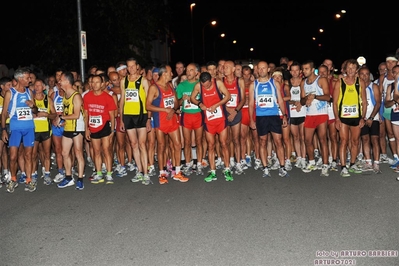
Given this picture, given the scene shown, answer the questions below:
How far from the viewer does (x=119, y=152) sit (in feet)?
37.1

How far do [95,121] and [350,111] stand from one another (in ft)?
15.2

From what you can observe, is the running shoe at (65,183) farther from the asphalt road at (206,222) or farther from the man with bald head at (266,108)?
the man with bald head at (266,108)

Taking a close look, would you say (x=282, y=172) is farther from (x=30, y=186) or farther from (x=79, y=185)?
(x=30, y=186)

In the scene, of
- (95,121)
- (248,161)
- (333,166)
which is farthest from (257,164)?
(95,121)

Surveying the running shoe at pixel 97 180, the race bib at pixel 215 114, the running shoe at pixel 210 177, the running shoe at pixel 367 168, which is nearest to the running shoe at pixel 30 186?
the running shoe at pixel 97 180

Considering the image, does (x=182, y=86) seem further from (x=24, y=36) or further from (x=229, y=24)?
(x=229, y=24)

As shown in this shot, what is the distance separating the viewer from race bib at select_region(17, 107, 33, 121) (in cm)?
956

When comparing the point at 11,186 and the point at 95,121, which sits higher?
the point at 95,121

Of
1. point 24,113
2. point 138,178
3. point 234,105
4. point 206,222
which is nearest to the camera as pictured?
point 206,222

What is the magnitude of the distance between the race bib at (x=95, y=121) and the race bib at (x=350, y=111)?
4429 mm

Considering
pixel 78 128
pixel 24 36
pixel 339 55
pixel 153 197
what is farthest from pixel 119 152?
pixel 339 55

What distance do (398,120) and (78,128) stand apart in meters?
5.79

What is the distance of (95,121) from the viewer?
393 inches

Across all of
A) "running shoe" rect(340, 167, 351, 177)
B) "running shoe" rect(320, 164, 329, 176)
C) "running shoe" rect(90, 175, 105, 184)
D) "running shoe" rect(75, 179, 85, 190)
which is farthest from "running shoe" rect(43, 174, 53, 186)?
"running shoe" rect(340, 167, 351, 177)
